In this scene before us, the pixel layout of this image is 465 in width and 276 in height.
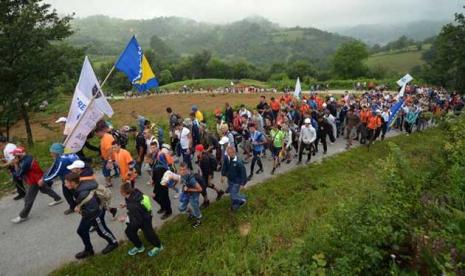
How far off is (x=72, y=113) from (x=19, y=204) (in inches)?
139

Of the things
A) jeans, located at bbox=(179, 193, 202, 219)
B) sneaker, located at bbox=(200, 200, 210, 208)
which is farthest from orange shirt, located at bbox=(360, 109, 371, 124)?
jeans, located at bbox=(179, 193, 202, 219)

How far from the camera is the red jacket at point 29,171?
8.62 meters

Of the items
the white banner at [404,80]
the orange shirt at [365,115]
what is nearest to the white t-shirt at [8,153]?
the orange shirt at [365,115]

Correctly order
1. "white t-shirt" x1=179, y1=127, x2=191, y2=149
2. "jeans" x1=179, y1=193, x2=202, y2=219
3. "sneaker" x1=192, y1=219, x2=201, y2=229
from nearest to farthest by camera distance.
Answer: "jeans" x1=179, y1=193, x2=202, y2=219
"sneaker" x1=192, y1=219, x2=201, y2=229
"white t-shirt" x1=179, y1=127, x2=191, y2=149

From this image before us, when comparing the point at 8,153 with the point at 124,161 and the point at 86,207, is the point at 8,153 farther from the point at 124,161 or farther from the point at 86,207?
the point at 86,207

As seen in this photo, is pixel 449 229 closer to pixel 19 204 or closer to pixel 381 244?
pixel 381 244

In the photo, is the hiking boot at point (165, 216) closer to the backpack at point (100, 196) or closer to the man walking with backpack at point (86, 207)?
the man walking with backpack at point (86, 207)

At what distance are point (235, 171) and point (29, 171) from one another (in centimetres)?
537

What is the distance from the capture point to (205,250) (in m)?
7.65

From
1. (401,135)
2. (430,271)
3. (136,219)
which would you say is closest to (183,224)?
(136,219)

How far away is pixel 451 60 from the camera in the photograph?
55031 millimetres

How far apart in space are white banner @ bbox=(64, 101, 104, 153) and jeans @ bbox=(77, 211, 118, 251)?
2.15 metres

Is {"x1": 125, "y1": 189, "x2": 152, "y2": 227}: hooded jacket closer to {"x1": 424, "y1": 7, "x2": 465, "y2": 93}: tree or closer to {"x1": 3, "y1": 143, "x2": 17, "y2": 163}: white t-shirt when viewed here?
{"x1": 3, "y1": 143, "x2": 17, "y2": 163}: white t-shirt

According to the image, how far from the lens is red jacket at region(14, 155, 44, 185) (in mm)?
8625
